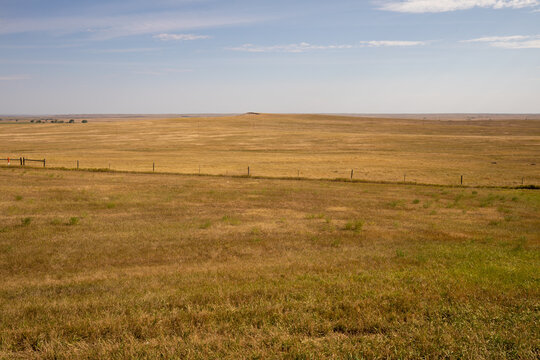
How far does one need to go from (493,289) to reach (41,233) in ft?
51.5

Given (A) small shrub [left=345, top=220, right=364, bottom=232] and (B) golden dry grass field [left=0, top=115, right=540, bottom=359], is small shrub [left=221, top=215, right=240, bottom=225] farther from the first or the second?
(A) small shrub [left=345, top=220, right=364, bottom=232]

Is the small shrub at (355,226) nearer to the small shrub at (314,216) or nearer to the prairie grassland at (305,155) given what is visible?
the small shrub at (314,216)

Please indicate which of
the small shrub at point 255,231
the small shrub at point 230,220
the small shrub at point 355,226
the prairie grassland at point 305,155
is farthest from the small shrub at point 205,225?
the prairie grassland at point 305,155

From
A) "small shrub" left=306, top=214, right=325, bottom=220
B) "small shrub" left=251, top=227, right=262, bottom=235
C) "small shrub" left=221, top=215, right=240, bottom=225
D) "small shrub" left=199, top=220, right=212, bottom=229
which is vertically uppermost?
"small shrub" left=199, top=220, right=212, bottom=229

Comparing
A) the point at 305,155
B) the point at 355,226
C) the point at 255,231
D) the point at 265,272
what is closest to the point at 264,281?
the point at 265,272

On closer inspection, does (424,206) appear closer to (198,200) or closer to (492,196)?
(492,196)

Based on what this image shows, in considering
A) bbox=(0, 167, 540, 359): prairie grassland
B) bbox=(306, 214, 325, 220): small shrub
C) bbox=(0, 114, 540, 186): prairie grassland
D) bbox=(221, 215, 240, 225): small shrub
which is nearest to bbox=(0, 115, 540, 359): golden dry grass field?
bbox=(0, 167, 540, 359): prairie grassland

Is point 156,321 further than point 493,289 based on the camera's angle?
No

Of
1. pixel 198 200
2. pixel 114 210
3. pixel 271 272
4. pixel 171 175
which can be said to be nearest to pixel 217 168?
pixel 171 175

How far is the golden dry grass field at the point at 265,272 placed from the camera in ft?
19.5

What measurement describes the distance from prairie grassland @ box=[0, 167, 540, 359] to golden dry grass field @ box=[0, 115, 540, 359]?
0.13 feet

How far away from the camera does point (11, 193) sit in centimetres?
2566

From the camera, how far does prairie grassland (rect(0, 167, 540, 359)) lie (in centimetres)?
591

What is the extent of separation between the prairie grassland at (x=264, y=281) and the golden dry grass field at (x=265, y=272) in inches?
1.5
